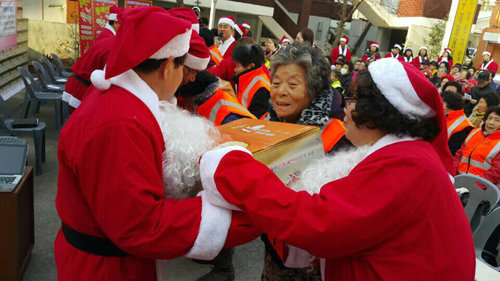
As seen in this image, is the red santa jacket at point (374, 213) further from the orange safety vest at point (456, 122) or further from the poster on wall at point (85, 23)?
the poster on wall at point (85, 23)

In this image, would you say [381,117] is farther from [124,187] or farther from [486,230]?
[486,230]

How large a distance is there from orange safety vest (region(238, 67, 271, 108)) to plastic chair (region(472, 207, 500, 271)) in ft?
7.49

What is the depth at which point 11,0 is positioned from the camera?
7.20 meters

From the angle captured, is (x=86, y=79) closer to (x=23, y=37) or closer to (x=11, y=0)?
(x=11, y=0)

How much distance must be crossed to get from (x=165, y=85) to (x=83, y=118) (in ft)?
1.07

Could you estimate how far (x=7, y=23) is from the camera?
23.1 ft

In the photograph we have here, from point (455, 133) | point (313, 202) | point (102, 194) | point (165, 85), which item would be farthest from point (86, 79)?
point (455, 133)

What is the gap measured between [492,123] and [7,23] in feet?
26.6

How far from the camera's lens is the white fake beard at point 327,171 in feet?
5.07

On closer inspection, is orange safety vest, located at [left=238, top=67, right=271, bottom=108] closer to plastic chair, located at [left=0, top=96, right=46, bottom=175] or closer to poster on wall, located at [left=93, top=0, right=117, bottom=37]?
plastic chair, located at [left=0, top=96, right=46, bottom=175]

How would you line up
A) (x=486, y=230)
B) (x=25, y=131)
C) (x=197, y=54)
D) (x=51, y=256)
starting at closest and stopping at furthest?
(x=197, y=54) < (x=486, y=230) < (x=51, y=256) < (x=25, y=131)

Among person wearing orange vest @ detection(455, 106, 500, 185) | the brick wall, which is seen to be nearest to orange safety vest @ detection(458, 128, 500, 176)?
person wearing orange vest @ detection(455, 106, 500, 185)

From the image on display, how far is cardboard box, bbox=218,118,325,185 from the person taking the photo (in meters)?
1.48

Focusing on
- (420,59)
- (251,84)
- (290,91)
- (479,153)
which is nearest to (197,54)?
(290,91)
